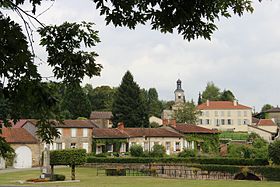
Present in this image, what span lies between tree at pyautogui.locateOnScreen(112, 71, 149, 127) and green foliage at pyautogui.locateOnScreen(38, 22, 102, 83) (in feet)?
214

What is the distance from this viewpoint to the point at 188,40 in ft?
18.2

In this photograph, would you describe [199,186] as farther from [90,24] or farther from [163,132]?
[163,132]

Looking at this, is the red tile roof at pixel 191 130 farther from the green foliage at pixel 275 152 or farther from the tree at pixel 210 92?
the tree at pixel 210 92

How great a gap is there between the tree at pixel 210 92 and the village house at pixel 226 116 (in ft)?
92.9

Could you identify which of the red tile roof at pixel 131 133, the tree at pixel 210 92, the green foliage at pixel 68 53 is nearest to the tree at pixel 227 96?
the tree at pixel 210 92

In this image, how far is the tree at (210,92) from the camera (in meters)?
124

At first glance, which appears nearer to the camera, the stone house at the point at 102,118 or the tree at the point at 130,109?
the tree at the point at 130,109

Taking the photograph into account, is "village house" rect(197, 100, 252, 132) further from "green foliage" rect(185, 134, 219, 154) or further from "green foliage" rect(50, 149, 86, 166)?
"green foliage" rect(50, 149, 86, 166)

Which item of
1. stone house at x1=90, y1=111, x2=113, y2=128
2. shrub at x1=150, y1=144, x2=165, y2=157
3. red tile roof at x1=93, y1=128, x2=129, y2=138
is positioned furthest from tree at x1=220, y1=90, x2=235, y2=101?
shrub at x1=150, y1=144, x2=165, y2=157

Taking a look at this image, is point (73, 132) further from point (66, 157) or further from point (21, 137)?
point (66, 157)

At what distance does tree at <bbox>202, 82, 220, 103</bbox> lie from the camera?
12425 centimetres

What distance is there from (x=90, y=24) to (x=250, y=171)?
31898 millimetres

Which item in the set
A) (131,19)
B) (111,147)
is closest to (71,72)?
(131,19)

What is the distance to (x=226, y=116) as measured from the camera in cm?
9438
